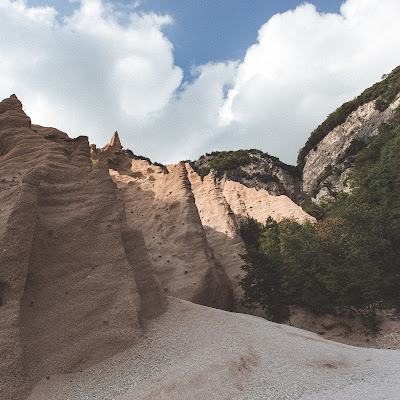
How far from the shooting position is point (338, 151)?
57.5 meters

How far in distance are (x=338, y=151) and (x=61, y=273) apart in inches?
2297

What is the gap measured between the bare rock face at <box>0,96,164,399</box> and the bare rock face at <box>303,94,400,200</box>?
42.8m

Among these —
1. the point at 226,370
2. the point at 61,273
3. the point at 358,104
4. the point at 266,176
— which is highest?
the point at 358,104

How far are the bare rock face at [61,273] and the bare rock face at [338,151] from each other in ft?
140

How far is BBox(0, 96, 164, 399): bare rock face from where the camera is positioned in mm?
8242

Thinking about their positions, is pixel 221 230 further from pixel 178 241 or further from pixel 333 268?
pixel 333 268

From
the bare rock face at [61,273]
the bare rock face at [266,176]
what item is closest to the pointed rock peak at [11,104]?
the bare rock face at [61,273]

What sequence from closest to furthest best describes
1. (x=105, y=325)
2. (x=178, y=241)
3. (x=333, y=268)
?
(x=105, y=325) → (x=333, y=268) → (x=178, y=241)

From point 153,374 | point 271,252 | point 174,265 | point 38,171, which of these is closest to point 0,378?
point 153,374

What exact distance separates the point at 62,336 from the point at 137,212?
1668cm

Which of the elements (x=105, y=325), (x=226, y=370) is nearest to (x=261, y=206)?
(x=105, y=325)

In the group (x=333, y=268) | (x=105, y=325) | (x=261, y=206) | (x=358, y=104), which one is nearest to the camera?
(x=105, y=325)

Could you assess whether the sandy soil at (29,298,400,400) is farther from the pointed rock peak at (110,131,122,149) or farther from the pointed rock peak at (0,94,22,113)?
the pointed rock peak at (110,131,122,149)

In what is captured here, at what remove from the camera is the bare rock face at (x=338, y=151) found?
50750 mm
